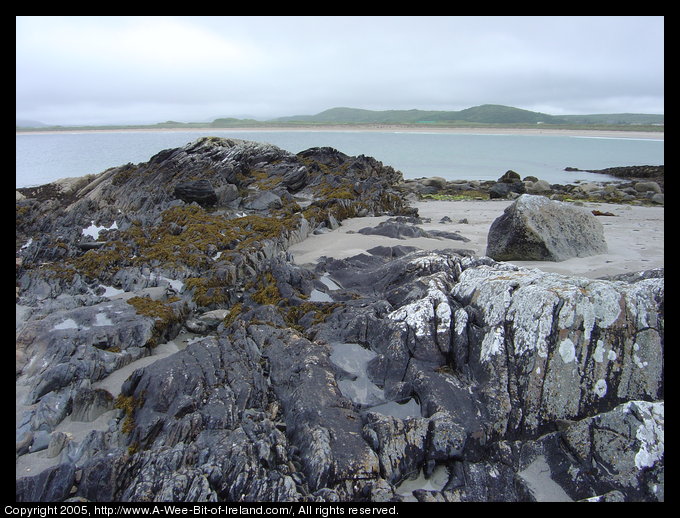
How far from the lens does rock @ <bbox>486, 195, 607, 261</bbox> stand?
26.8 feet

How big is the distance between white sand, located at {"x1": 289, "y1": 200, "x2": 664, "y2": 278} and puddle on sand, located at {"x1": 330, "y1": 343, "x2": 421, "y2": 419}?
385cm

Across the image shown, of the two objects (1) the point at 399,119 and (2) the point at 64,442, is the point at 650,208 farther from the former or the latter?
(1) the point at 399,119

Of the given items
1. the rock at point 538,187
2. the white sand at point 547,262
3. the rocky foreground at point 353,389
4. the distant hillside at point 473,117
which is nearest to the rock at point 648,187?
the rock at point 538,187

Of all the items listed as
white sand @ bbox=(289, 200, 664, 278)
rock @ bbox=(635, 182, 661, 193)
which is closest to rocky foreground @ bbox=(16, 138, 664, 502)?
white sand @ bbox=(289, 200, 664, 278)

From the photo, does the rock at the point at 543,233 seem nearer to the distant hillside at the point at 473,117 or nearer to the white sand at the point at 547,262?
the white sand at the point at 547,262

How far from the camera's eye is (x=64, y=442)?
393 cm

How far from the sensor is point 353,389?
4.54 meters

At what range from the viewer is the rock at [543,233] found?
8156 mm

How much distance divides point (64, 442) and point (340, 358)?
110 inches

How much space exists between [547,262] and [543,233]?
588 millimetres

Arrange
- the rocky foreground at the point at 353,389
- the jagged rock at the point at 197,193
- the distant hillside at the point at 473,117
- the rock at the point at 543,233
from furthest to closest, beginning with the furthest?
1. the distant hillside at the point at 473,117
2. the jagged rock at the point at 197,193
3. the rock at the point at 543,233
4. the rocky foreground at the point at 353,389

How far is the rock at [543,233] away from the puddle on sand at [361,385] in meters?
4.51

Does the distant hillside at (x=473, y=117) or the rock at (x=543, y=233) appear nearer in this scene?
the rock at (x=543, y=233)
